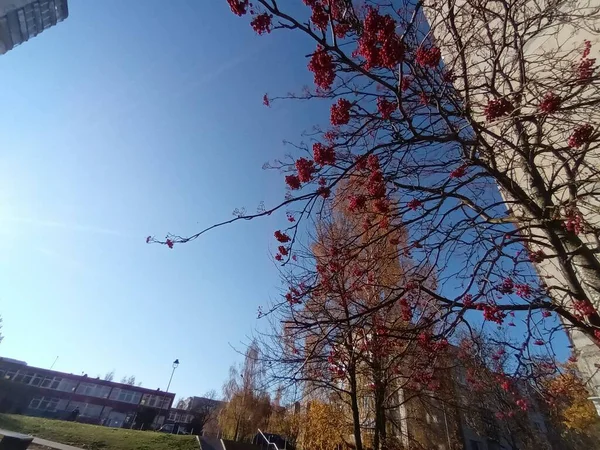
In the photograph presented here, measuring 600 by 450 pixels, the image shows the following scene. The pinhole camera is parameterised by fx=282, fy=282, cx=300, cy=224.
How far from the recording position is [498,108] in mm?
2348

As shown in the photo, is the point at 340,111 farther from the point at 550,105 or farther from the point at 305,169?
the point at 550,105

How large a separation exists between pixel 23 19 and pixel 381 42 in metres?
18.6

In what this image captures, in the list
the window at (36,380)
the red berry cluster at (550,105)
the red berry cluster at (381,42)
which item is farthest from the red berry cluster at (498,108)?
the window at (36,380)

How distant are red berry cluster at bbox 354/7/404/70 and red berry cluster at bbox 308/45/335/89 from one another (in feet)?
0.99

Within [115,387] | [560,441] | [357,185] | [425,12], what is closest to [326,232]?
[357,185]

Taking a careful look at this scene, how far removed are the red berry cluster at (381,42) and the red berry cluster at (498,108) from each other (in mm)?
869

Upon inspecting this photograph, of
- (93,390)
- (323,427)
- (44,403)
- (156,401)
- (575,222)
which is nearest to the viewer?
(575,222)

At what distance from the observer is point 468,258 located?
12.8 ft

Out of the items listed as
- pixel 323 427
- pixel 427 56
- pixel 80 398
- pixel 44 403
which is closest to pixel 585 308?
pixel 427 56

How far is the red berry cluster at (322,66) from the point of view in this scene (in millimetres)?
2410

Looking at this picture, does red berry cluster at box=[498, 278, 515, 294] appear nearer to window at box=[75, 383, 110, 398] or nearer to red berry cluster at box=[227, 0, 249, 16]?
red berry cluster at box=[227, 0, 249, 16]

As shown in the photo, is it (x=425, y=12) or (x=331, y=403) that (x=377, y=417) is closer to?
(x=331, y=403)

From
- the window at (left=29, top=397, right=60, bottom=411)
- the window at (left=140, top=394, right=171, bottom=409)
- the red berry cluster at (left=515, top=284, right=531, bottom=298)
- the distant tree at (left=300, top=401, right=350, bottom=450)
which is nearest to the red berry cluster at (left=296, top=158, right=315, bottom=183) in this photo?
the red berry cluster at (left=515, top=284, right=531, bottom=298)

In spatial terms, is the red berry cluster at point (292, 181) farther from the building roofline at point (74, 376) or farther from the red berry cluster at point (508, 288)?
the building roofline at point (74, 376)
